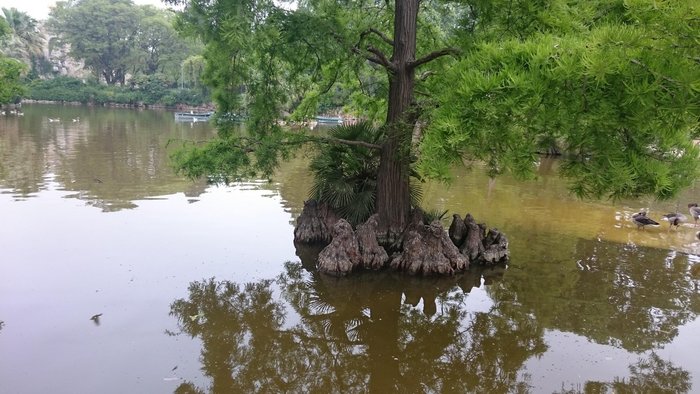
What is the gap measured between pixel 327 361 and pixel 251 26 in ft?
12.4

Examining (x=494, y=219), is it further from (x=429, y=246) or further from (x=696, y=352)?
(x=696, y=352)

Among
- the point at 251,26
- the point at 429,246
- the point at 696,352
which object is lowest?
the point at 696,352

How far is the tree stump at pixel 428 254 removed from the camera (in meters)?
7.05

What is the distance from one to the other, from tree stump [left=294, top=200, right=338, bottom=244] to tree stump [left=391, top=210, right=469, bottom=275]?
1.61 meters

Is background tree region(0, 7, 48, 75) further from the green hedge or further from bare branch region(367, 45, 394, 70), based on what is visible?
bare branch region(367, 45, 394, 70)

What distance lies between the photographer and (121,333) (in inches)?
197

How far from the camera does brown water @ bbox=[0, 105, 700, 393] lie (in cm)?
442

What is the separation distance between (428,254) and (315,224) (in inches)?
85.5

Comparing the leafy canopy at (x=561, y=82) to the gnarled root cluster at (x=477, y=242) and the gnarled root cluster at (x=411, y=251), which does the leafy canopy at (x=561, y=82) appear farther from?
the gnarled root cluster at (x=477, y=242)

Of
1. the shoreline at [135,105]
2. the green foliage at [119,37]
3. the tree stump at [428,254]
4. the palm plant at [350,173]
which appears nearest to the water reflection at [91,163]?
the palm plant at [350,173]

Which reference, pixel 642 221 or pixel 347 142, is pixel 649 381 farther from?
pixel 642 221

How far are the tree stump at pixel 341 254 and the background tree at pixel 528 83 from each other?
127 centimetres

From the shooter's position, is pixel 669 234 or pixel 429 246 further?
pixel 669 234

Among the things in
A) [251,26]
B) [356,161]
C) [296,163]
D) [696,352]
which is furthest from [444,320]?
[296,163]
